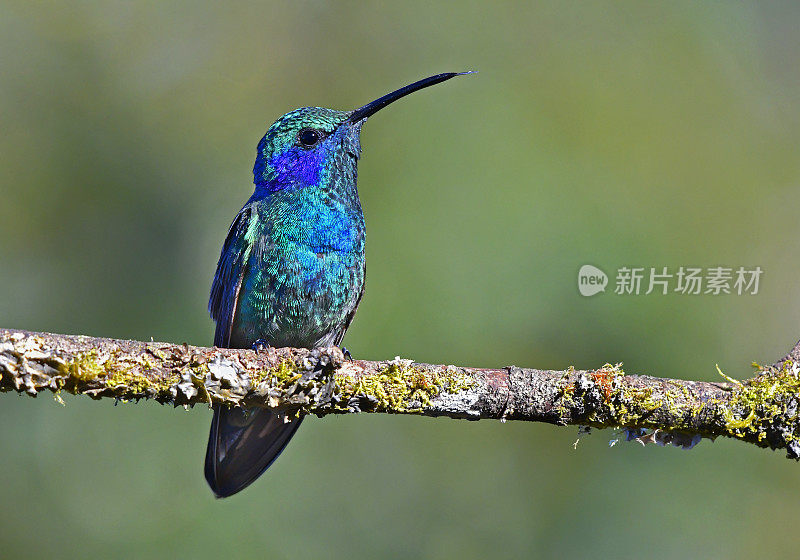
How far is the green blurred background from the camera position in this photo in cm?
596

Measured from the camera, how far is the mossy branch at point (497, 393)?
2.99m

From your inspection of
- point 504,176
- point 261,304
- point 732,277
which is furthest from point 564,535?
point 261,304

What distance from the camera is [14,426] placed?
700 centimetres

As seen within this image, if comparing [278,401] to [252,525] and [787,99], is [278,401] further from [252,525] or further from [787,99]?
[787,99]

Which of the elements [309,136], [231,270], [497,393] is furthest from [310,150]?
[497,393]

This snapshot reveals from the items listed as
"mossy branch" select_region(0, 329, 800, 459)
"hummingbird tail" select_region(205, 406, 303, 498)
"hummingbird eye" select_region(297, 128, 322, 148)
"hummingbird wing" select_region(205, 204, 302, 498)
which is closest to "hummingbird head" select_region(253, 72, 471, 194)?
"hummingbird eye" select_region(297, 128, 322, 148)

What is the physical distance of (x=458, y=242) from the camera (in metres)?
5.97

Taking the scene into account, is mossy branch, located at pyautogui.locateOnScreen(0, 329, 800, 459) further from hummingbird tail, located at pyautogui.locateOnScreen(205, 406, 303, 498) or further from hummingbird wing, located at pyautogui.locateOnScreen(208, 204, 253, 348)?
hummingbird tail, located at pyautogui.locateOnScreen(205, 406, 303, 498)

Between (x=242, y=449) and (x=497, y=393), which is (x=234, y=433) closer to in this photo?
(x=242, y=449)

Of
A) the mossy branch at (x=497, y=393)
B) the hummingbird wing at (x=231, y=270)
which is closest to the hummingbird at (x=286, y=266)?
the hummingbird wing at (x=231, y=270)

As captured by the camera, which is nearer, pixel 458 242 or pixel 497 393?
pixel 497 393

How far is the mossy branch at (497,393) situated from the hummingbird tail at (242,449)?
1388 millimetres

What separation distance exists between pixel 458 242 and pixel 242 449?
7.37 ft

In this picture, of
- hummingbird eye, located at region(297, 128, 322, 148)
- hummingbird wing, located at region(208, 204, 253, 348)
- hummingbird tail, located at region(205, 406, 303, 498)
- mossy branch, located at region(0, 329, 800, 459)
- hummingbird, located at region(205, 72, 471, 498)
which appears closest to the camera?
mossy branch, located at region(0, 329, 800, 459)
